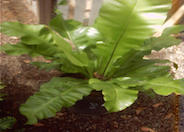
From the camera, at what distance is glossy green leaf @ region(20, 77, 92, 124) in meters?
0.93

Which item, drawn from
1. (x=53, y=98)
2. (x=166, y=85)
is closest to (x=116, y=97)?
(x=166, y=85)

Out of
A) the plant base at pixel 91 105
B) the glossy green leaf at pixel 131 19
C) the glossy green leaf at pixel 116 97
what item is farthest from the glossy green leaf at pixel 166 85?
the plant base at pixel 91 105

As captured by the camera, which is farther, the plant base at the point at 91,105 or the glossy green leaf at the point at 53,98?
the plant base at the point at 91,105

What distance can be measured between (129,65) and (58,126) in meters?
0.64

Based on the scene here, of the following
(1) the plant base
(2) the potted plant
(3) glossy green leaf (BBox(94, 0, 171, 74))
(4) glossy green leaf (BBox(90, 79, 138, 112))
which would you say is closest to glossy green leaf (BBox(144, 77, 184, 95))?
(2) the potted plant

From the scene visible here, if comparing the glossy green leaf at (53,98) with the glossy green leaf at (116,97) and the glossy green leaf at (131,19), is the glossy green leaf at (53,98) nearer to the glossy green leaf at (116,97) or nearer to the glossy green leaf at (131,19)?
the glossy green leaf at (116,97)

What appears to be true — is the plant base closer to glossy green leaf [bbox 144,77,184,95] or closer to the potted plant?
the potted plant

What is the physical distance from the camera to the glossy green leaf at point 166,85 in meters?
0.83

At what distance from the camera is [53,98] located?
1.03m

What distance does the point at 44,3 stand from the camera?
1702mm

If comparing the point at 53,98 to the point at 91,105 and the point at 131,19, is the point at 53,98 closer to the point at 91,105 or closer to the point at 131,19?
the point at 91,105

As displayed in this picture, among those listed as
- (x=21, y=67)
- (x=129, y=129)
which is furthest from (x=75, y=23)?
(x=129, y=129)

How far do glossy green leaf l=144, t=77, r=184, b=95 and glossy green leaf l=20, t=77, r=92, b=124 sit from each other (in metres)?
0.37

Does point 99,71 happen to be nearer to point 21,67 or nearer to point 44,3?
point 21,67
